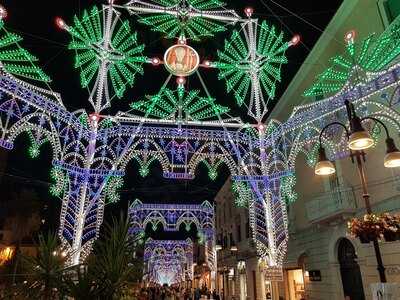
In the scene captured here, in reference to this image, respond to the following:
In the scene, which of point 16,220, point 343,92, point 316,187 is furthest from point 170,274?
point 343,92

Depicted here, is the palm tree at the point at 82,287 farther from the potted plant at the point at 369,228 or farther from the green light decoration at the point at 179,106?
the green light decoration at the point at 179,106

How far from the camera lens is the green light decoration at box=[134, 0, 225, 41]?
13.2 meters

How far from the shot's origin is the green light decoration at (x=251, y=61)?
14.5 m

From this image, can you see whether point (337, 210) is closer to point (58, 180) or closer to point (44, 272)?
point (58, 180)

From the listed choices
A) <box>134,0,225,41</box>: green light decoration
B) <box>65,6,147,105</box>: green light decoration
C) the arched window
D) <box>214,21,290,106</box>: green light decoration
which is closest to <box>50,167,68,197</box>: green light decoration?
<box>65,6,147,105</box>: green light decoration

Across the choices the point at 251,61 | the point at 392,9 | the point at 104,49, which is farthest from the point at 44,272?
the point at 392,9

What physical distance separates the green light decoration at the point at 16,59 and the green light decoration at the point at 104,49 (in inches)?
88.9

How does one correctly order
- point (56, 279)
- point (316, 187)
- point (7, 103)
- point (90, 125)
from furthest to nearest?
1. point (316, 187)
2. point (90, 125)
3. point (7, 103)
4. point (56, 279)

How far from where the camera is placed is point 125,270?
249 inches

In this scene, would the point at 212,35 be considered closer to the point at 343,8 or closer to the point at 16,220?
the point at 343,8

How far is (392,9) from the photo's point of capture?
42.3ft

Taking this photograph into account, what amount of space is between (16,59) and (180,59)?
484 cm

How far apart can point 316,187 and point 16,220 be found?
27.1 meters

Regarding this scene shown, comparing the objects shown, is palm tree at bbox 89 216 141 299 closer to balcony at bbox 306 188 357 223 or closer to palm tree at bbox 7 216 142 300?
palm tree at bbox 7 216 142 300
